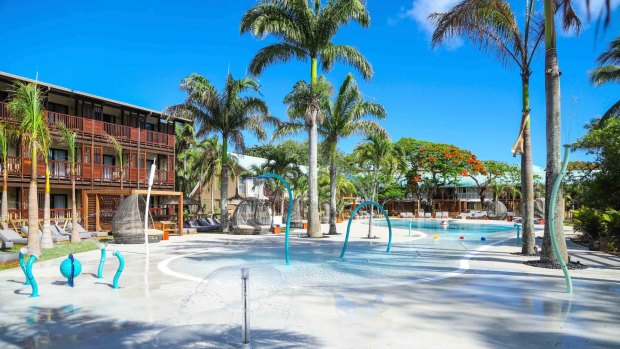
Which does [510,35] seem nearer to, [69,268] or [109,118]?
[69,268]

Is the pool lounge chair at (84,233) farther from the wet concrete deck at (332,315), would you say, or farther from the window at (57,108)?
the wet concrete deck at (332,315)

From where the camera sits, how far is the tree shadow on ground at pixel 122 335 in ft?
18.4

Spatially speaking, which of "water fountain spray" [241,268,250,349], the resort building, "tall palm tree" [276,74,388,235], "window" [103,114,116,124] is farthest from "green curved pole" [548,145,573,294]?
"window" [103,114,116,124]

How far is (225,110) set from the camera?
1054 inches

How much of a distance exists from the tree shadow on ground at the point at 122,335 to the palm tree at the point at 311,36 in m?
15.6

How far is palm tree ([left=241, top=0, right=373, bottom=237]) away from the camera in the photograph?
21.1m

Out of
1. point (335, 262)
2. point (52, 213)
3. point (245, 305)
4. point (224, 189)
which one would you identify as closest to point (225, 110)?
point (224, 189)

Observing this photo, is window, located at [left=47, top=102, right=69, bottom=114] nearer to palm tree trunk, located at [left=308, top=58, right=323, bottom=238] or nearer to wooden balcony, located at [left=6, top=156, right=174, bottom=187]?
wooden balcony, located at [left=6, top=156, right=174, bottom=187]

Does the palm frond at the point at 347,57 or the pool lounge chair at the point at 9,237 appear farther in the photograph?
the palm frond at the point at 347,57

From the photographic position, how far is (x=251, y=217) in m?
26.7

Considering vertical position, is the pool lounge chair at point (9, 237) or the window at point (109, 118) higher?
the window at point (109, 118)

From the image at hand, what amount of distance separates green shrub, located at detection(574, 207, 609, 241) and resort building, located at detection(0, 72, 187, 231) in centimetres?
1886

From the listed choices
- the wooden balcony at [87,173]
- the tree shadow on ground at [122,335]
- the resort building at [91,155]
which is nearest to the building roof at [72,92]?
the resort building at [91,155]

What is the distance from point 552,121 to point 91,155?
77.9 feet
